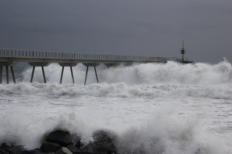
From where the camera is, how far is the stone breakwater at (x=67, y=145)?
279 inches

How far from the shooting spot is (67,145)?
24.3 ft

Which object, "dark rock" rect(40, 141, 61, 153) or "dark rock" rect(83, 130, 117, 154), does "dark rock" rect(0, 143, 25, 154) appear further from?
"dark rock" rect(83, 130, 117, 154)

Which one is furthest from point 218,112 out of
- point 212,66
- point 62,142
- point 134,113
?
point 212,66

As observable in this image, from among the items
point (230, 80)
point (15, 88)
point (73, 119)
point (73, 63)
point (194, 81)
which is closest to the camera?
point (73, 119)

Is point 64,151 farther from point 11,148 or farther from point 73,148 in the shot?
point 11,148

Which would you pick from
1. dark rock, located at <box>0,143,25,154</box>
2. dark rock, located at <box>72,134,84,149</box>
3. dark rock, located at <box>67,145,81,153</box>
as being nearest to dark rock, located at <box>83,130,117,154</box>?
dark rock, located at <box>67,145,81,153</box>

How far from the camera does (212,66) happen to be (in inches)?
1853

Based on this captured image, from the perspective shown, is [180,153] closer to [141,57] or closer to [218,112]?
[218,112]

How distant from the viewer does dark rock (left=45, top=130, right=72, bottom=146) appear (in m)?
7.50

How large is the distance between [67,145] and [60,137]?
0.32 m

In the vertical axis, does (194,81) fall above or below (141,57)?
below

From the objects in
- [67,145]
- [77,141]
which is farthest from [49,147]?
[77,141]

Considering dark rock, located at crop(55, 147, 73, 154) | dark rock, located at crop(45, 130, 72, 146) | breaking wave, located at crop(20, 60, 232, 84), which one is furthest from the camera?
breaking wave, located at crop(20, 60, 232, 84)

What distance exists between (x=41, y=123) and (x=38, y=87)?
56.5 feet
